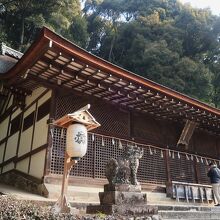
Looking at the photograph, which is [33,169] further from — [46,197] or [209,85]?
[209,85]

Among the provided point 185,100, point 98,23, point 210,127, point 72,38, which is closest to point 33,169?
point 185,100

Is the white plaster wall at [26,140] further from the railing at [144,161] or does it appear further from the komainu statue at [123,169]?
the komainu statue at [123,169]

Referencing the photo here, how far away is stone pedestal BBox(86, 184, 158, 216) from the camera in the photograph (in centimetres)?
617

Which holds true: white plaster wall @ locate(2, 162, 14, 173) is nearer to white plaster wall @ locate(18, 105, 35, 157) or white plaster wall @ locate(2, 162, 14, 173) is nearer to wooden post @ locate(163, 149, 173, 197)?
white plaster wall @ locate(18, 105, 35, 157)

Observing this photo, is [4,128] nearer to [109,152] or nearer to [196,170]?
[109,152]

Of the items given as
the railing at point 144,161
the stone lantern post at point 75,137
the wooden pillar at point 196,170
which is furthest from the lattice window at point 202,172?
the stone lantern post at point 75,137

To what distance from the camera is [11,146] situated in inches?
526

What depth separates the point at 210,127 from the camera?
15.6 m

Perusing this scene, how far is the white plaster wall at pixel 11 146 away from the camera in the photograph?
12.9 meters

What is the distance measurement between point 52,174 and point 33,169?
3.67 feet

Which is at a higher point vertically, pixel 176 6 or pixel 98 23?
pixel 176 6

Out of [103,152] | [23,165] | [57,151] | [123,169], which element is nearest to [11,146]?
[23,165]

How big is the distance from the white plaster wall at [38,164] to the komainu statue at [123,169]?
366 cm

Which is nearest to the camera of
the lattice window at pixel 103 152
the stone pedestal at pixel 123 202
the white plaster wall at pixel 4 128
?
the stone pedestal at pixel 123 202
